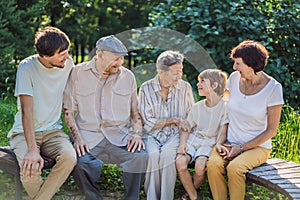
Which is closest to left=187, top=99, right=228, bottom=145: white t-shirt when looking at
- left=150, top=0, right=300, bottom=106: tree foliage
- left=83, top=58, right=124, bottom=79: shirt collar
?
left=83, top=58, right=124, bottom=79: shirt collar

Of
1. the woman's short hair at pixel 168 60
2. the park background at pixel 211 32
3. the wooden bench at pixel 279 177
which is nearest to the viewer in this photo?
the wooden bench at pixel 279 177

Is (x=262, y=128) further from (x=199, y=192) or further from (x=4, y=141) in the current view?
(x=4, y=141)

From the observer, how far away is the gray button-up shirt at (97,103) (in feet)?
14.1

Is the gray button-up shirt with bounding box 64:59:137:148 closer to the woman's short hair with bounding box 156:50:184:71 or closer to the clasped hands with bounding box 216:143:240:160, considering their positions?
the woman's short hair with bounding box 156:50:184:71

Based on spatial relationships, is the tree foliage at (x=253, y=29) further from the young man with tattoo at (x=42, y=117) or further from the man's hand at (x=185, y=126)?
the young man with tattoo at (x=42, y=117)

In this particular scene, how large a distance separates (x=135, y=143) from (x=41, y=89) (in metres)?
0.79

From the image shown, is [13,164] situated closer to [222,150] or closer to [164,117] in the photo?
[164,117]

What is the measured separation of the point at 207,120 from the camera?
4367mm

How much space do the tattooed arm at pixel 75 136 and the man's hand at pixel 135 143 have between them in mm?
306

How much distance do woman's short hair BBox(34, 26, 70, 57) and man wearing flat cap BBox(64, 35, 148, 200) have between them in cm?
32

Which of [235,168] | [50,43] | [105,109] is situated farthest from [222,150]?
[50,43]

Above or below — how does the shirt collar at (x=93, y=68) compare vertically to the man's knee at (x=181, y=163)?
above

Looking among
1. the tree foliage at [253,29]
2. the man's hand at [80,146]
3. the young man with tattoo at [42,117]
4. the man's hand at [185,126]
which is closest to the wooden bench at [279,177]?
the man's hand at [185,126]

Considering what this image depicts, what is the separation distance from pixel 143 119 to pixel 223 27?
8.36ft
